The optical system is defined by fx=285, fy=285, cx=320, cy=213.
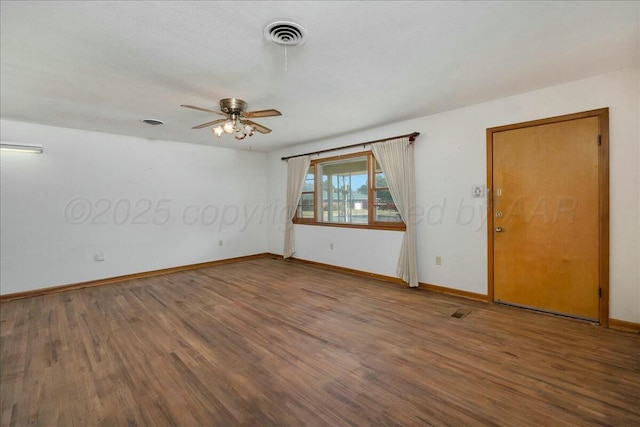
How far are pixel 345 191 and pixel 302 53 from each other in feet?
10.9

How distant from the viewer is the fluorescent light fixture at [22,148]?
12.8 feet

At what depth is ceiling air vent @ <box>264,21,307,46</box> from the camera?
1922 millimetres

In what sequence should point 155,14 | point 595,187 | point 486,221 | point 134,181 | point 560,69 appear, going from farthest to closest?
point 134,181
point 486,221
point 595,187
point 560,69
point 155,14

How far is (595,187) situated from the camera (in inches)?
114

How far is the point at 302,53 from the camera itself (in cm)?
229

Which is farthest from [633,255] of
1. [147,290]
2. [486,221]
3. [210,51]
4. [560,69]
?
[147,290]

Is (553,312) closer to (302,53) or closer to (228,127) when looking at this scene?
(302,53)

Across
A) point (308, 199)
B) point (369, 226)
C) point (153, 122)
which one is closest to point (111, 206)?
point (153, 122)

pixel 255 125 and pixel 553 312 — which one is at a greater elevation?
pixel 255 125

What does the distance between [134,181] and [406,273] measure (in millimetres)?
4859

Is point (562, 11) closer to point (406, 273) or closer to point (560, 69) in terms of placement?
point (560, 69)

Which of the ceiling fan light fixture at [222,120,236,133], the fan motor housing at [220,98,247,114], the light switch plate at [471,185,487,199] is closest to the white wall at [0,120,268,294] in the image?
the fan motor housing at [220,98,247,114]

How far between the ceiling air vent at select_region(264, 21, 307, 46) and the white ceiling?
49 mm

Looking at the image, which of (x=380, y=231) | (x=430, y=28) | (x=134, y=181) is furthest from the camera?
(x=134, y=181)
